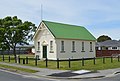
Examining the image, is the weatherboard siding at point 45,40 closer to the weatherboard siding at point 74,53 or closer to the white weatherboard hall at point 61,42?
the white weatherboard hall at point 61,42

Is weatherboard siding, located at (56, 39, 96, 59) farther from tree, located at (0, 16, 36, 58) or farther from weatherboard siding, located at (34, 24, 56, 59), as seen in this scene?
tree, located at (0, 16, 36, 58)

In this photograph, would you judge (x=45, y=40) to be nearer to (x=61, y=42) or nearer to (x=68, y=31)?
(x=61, y=42)

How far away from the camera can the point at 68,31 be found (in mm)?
41781

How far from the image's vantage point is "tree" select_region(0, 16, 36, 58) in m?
42.6

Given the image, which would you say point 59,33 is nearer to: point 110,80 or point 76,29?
point 76,29

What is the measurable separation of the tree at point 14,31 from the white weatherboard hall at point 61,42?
3.31 meters

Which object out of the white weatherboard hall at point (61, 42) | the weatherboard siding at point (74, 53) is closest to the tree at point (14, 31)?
the white weatherboard hall at point (61, 42)

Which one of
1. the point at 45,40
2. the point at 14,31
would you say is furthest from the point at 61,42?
the point at 14,31

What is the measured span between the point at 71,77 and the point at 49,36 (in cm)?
2008

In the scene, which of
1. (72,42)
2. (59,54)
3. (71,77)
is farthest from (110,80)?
(72,42)

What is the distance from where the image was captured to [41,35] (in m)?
40.5

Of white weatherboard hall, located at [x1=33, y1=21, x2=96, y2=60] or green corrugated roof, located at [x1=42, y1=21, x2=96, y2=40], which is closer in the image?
white weatherboard hall, located at [x1=33, y1=21, x2=96, y2=60]

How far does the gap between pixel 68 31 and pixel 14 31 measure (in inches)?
352

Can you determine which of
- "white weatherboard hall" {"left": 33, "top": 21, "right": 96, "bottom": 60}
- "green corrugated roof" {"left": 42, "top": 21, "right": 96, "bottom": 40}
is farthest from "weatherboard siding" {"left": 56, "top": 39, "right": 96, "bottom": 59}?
"green corrugated roof" {"left": 42, "top": 21, "right": 96, "bottom": 40}
